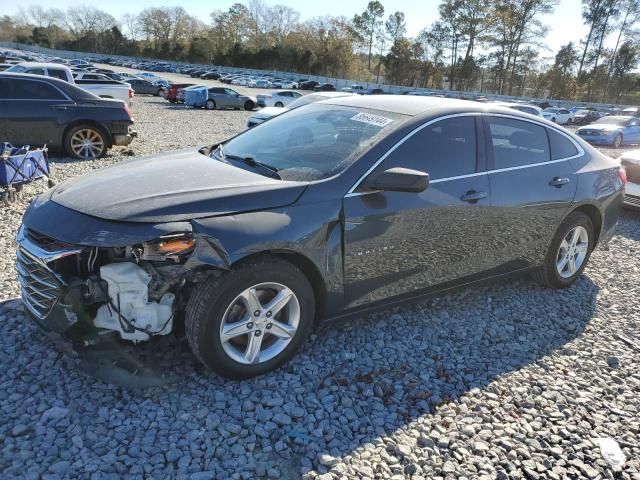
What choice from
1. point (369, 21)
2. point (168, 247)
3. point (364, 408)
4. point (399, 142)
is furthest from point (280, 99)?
point (369, 21)

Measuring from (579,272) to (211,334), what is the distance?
3669 millimetres

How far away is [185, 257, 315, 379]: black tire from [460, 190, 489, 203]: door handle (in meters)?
1.38

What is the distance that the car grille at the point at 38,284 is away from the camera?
8.76ft

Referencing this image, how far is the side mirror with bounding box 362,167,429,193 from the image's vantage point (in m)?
2.91

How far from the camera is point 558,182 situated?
409 cm

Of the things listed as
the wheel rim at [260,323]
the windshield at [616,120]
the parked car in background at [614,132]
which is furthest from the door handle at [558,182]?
the windshield at [616,120]

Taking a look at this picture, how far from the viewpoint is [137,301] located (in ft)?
8.71

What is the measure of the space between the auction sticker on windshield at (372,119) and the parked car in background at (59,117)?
711cm

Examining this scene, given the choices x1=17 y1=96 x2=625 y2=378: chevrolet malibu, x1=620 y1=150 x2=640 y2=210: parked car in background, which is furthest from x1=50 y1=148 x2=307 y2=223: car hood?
x1=620 y1=150 x2=640 y2=210: parked car in background

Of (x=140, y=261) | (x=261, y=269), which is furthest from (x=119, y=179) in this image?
(x=261, y=269)

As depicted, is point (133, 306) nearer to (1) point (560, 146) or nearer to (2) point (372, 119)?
(2) point (372, 119)

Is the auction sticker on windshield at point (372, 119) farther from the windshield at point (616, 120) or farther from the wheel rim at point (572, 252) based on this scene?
the windshield at point (616, 120)

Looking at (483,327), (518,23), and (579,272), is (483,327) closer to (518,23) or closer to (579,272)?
(579,272)

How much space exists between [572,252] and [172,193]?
3666mm
